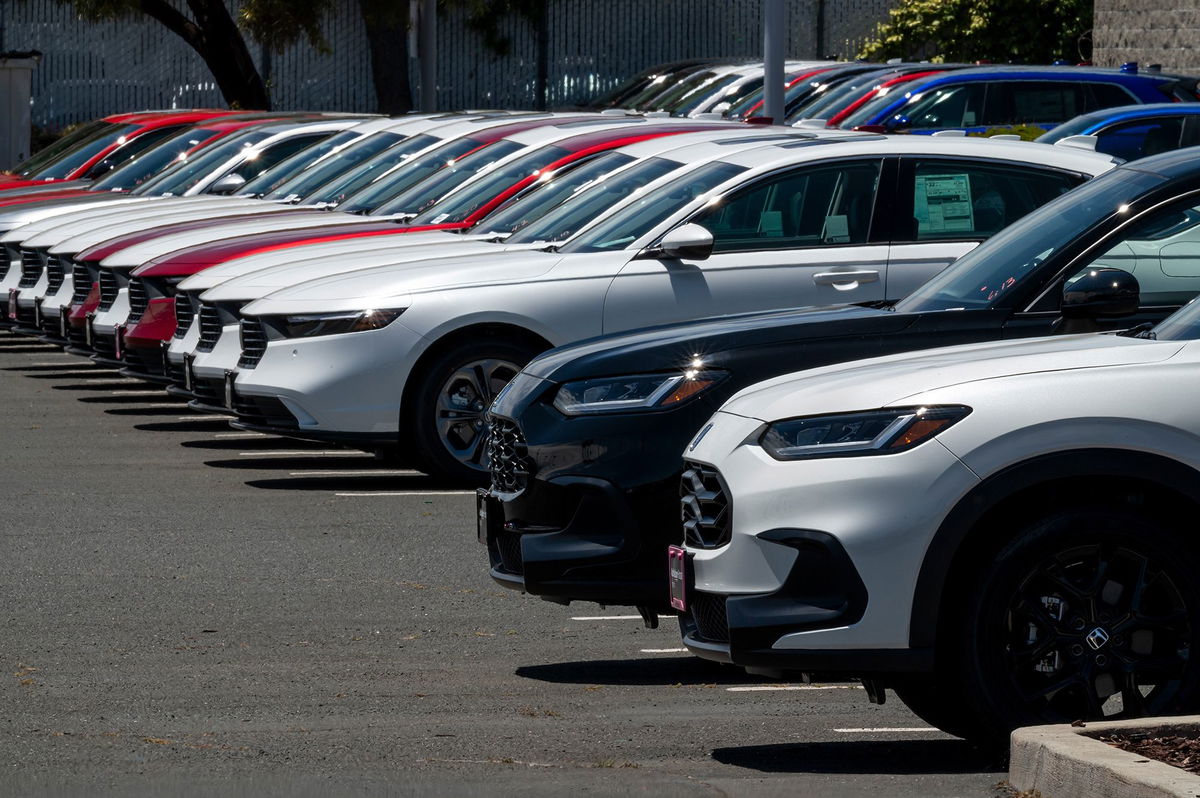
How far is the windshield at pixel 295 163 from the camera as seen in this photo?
706 inches

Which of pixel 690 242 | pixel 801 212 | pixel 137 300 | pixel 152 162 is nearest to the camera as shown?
pixel 690 242

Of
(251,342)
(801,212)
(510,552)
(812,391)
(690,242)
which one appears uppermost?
(801,212)

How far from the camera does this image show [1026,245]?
24.4 feet

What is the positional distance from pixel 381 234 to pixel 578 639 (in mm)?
6044

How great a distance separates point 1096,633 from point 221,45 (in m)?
28.4

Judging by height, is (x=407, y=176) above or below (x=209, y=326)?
above

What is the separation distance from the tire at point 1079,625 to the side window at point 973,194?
5283 millimetres

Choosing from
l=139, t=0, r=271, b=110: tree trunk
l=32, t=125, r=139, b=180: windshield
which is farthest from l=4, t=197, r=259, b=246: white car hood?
l=139, t=0, r=271, b=110: tree trunk

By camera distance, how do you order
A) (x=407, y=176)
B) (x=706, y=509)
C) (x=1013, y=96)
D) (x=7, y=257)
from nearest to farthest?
(x=706, y=509) → (x=407, y=176) → (x=7, y=257) → (x=1013, y=96)

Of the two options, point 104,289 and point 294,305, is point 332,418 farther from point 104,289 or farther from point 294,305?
point 104,289

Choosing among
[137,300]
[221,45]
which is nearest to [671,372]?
[137,300]

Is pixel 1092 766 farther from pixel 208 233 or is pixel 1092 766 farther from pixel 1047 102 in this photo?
pixel 1047 102

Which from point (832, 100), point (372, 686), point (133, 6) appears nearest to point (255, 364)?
point (372, 686)

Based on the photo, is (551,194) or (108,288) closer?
(551,194)
